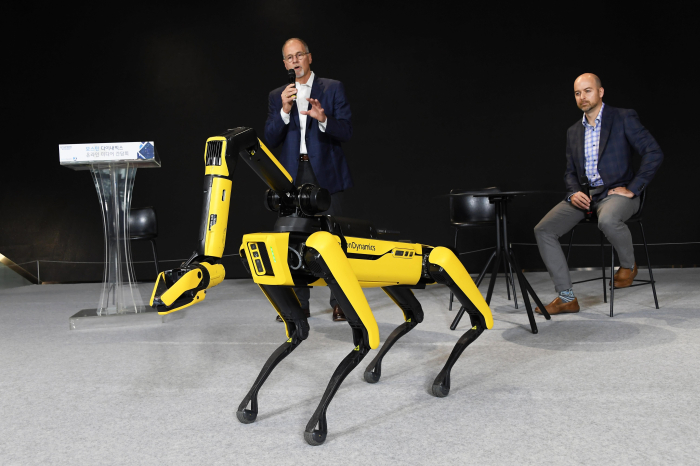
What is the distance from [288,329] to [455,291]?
19.7 inches

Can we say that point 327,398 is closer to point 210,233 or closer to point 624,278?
point 210,233

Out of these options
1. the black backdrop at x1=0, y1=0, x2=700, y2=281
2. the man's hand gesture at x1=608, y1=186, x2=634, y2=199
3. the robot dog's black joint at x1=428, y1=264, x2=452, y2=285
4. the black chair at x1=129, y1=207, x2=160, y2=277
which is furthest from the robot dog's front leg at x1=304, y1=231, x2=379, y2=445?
the black backdrop at x1=0, y1=0, x2=700, y2=281

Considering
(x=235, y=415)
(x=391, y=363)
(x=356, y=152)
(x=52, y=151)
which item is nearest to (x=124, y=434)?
(x=235, y=415)

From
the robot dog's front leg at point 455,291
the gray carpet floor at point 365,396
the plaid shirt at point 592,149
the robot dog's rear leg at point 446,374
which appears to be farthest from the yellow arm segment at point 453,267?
the plaid shirt at point 592,149

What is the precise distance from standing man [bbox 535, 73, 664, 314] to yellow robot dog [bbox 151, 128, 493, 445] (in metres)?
1.58

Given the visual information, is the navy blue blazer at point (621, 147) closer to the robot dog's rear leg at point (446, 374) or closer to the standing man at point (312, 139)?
the standing man at point (312, 139)

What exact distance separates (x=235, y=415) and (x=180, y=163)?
440 centimetres

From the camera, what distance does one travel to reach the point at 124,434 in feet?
4.43

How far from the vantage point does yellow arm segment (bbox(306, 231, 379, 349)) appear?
1.22m

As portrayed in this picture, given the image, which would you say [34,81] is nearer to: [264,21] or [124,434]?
[264,21]

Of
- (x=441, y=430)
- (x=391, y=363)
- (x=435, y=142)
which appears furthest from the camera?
(x=435, y=142)

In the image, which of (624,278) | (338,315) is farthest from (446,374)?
(624,278)

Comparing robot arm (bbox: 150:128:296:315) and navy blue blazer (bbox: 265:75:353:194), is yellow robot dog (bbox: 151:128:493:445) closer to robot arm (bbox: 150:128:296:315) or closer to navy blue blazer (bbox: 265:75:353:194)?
robot arm (bbox: 150:128:296:315)

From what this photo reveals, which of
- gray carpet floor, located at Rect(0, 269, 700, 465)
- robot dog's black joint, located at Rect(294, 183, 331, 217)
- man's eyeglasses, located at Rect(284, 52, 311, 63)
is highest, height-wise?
man's eyeglasses, located at Rect(284, 52, 311, 63)
